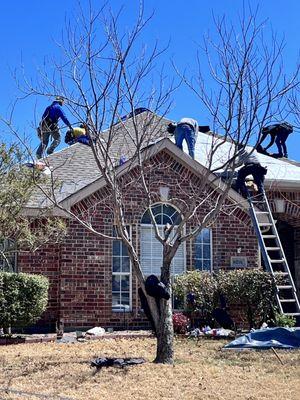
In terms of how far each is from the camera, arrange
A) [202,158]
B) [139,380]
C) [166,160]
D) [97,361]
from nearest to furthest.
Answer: [139,380] → [97,361] → [166,160] → [202,158]

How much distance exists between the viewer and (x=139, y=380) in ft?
24.9

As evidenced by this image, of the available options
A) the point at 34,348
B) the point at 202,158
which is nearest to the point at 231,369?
the point at 34,348

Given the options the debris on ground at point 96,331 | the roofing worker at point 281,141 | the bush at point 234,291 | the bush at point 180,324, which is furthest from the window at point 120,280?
the roofing worker at point 281,141

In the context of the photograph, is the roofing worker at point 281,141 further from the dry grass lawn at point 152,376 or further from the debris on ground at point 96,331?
the dry grass lawn at point 152,376

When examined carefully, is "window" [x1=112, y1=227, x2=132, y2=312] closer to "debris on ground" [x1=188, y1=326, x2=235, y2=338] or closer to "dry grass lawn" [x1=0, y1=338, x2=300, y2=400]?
"debris on ground" [x1=188, y1=326, x2=235, y2=338]

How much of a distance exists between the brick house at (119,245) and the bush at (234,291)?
1113 millimetres

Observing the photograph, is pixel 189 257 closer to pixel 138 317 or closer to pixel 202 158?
pixel 138 317

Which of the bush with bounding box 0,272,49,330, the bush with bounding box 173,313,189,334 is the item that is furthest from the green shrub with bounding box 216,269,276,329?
the bush with bounding box 0,272,49,330

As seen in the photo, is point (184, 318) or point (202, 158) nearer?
point (184, 318)

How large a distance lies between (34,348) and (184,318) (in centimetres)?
357

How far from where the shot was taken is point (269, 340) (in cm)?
1076

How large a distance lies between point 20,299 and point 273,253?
6.18 meters

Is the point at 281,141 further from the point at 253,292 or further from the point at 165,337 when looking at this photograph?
the point at 165,337

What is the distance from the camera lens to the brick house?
46.4 ft
